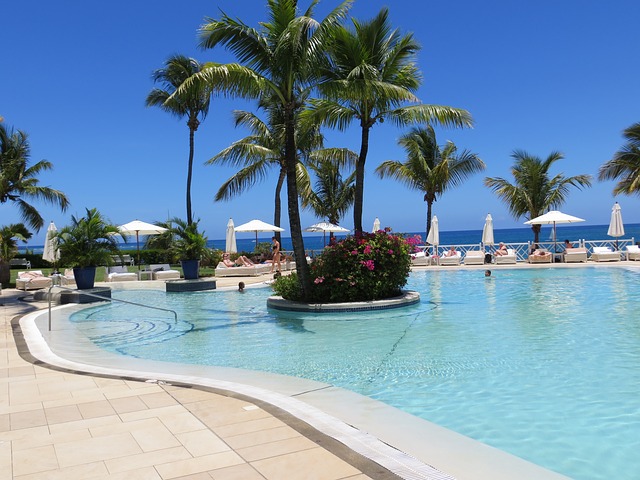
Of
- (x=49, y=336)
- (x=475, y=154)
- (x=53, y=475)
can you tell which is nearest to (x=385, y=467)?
(x=53, y=475)

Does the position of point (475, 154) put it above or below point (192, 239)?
above

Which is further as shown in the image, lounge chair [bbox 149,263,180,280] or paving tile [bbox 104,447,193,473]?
lounge chair [bbox 149,263,180,280]

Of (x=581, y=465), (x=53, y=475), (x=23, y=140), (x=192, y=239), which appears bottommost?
(x=581, y=465)

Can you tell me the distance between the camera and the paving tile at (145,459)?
3.49 metres

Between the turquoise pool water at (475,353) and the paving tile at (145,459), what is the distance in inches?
97.6

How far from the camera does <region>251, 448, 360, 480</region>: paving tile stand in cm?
327

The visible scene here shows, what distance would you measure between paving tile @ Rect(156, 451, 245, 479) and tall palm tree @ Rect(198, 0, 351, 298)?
8772 millimetres

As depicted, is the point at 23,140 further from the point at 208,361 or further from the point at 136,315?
the point at 208,361

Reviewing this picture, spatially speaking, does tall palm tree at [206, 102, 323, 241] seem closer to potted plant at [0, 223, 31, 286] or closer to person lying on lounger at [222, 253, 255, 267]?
person lying on lounger at [222, 253, 255, 267]

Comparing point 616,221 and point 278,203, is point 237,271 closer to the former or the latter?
point 278,203

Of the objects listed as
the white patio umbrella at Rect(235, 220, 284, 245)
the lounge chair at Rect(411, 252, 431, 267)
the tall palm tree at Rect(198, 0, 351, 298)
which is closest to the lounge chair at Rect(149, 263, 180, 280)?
the white patio umbrella at Rect(235, 220, 284, 245)

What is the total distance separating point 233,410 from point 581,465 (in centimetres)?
275

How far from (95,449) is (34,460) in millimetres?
375

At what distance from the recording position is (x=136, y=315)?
12914mm
